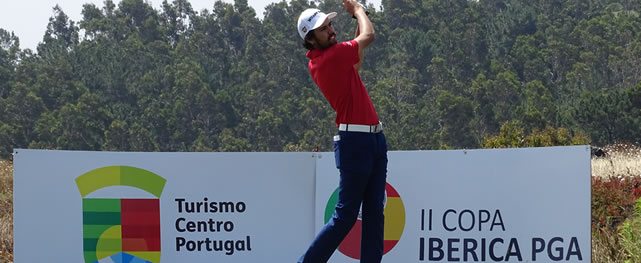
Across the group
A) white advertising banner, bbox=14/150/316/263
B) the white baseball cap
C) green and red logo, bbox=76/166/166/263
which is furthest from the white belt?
green and red logo, bbox=76/166/166/263

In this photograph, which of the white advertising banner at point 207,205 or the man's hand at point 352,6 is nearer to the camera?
the man's hand at point 352,6

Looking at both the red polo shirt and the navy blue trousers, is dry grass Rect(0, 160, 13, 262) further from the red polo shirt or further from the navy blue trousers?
the red polo shirt

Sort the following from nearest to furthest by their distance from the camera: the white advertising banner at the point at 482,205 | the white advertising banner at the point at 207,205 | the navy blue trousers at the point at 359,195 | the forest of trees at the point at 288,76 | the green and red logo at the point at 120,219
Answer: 1. the navy blue trousers at the point at 359,195
2. the white advertising banner at the point at 482,205
3. the white advertising banner at the point at 207,205
4. the green and red logo at the point at 120,219
5. the forest of trees at the point at 288,76

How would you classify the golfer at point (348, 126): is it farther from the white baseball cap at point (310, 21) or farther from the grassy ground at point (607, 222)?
the grassy ground at point (607, 222)

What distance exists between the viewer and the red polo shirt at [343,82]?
659 cm

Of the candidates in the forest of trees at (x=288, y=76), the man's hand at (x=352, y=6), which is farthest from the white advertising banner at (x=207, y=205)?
the forest of trees at (x=288, y=76)

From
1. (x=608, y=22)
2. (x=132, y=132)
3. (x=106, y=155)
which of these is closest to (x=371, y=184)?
(x=106, y=155)

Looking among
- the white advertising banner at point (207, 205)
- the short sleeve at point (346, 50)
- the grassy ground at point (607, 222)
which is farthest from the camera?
the grassy ground at point (607, 222)

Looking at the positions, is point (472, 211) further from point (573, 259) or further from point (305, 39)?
point (305, 39)

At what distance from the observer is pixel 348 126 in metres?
6.72

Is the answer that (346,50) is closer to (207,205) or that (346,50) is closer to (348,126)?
(348,126)

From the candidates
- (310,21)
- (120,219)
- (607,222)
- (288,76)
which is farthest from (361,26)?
(288,76)

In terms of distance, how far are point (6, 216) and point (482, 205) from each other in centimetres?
534

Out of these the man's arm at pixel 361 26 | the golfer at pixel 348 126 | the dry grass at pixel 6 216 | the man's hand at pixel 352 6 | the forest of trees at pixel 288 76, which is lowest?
the dry grass at pixel 6 216
